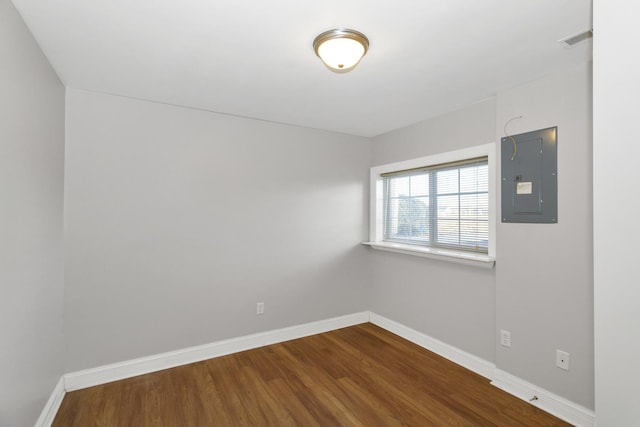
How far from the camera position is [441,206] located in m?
3.25

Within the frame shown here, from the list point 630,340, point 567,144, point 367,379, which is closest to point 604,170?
point 630,340

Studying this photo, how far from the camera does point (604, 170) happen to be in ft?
3.97

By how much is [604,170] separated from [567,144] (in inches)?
45.8

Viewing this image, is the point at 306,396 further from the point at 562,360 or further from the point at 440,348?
the point at 562,360

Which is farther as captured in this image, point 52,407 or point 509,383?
point 509,383

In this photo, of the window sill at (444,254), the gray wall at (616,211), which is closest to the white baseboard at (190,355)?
the window sill at (444,254)

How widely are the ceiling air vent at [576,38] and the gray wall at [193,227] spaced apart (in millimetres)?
2319

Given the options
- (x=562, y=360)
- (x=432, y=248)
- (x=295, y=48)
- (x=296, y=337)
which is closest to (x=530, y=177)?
(x=432, y=248)

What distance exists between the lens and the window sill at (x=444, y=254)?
2.64 metres

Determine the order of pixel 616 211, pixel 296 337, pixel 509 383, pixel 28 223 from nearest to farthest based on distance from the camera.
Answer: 1. pixel 616 211
2. pixel 28 223
3. pixel 509 383
4. pixel 296 337

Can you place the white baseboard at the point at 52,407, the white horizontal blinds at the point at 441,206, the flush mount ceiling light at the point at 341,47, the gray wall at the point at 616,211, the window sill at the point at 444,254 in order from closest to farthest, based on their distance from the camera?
1. the gray wall at the point at 616,211
2. the flush mount ceiling light at the point at 341,47
3. the white baseboard at the point at 52,407
4. the window sill at the point at 444,254
5. the white horizontal blinds at the point at 441,206

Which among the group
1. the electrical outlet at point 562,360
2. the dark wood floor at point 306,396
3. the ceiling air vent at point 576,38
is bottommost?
the dark wood floor at point 306,396

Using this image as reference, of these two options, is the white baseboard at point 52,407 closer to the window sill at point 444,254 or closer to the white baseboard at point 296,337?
the white baseboard at point 296,337

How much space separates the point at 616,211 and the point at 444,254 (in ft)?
5.89
